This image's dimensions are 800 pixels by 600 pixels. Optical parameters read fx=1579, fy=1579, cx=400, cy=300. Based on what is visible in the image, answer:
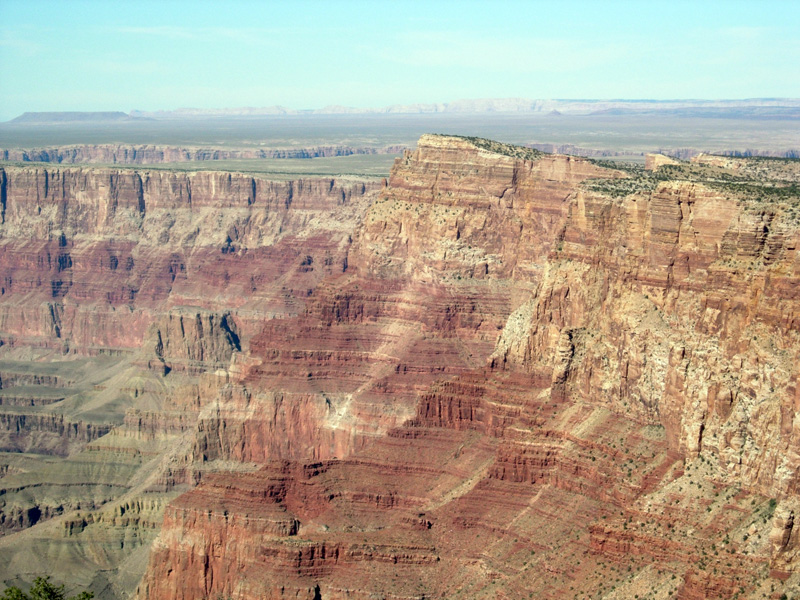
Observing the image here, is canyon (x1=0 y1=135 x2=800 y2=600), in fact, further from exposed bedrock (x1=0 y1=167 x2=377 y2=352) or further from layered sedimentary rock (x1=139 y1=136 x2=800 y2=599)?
exposed bedrock (x1=0 y1=167 x2=377 y2=352)

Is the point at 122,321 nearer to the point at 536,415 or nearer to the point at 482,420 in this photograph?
the point at 482,420

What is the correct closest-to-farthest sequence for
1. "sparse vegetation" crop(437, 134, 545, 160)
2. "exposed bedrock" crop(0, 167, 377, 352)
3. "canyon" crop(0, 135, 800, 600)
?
"canyon" crop(0, 135, 800, 600), "sparse vegetation" crop(437, 134, 545, 160), "exposed bedrock" crop(0, 167, 377, 352)

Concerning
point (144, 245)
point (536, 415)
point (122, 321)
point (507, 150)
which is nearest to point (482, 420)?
point (536, 415)

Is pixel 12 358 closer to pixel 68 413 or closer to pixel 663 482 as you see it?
pixel 68 413

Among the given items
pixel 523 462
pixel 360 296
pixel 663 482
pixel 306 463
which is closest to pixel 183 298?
pixel 360 296

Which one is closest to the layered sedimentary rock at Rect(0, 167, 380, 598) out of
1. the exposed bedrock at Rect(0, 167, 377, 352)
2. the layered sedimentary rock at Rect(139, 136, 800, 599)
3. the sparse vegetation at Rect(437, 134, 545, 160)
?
the exposed bedrock at Rect(0, 167, 377, 352)

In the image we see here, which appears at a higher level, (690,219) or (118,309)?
(690,219)

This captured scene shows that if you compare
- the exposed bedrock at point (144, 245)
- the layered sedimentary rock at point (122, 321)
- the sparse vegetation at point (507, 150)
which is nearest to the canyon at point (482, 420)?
the layered sedimentary rock at point (122, 321)

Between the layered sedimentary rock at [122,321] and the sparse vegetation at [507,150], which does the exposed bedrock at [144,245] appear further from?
the sparse vegetation at [507,150]
